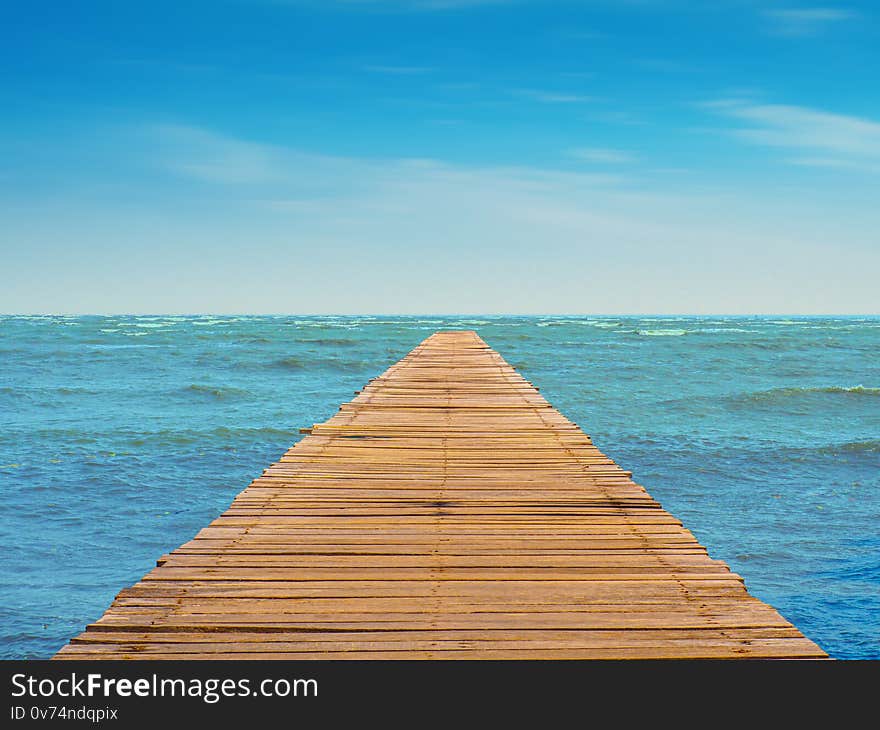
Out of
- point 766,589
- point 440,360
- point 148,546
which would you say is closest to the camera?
point 766,589

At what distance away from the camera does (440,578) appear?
3502 millimetres

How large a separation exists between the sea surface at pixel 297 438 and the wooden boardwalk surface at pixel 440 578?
2.65 meters

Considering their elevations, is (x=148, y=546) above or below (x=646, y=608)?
below

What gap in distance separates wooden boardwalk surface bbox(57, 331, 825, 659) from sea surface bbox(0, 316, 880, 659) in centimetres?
265

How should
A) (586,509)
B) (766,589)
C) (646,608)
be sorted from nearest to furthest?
(646,608) → (586,509) → (766,589)

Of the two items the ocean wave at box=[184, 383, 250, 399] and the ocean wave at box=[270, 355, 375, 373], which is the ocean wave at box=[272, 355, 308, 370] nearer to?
the ocean wave at box=[270, 355, 375, 373]

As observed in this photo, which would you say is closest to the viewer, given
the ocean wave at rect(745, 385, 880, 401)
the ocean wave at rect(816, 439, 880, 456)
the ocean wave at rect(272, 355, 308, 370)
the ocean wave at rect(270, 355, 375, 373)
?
the ocean wave at rect(816, 439, 880, 456)

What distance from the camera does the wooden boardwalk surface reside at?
9.32 ft

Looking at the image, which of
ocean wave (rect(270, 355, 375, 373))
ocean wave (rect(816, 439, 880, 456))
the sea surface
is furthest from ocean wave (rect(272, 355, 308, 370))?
ocean wave (rect(816, 439, 880, 456))

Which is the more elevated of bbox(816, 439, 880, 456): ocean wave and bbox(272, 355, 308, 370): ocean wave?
bbox(272, 355, 308, 370): ocean wave
